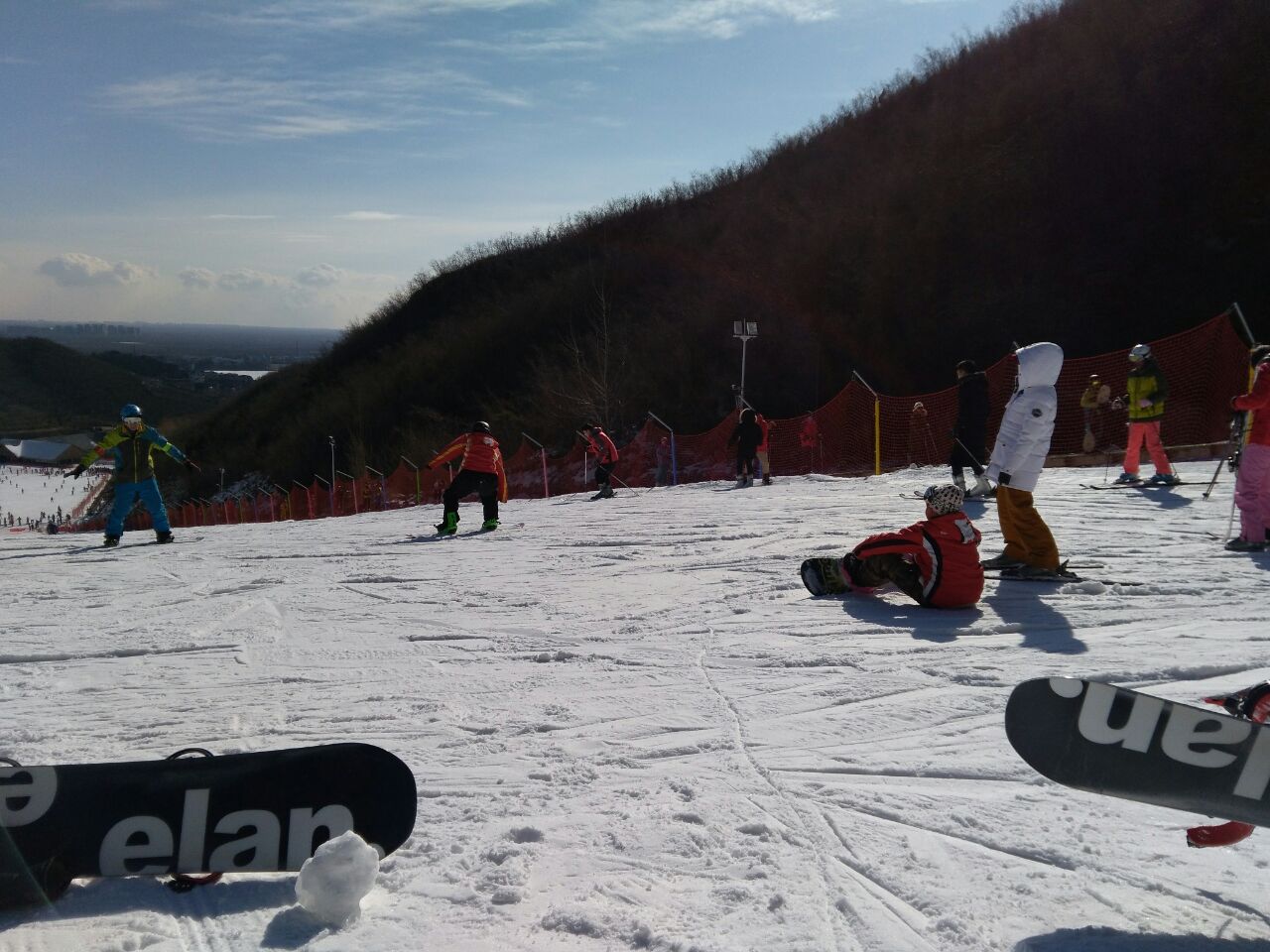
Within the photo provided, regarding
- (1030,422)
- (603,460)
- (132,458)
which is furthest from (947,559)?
(603,460)

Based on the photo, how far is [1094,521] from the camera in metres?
9.66

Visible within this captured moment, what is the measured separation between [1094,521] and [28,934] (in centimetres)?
939

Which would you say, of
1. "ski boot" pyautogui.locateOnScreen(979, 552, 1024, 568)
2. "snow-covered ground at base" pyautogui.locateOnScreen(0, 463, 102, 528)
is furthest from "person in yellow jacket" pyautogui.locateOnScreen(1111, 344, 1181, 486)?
"snow-covered ground at base" pyautogui.locateOnScreen(0, 463, 102, 528)

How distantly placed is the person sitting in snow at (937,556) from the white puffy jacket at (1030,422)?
81 centimetres

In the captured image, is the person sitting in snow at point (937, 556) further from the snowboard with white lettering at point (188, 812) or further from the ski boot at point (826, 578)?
the snowboard with white lettering at point (188, 812)

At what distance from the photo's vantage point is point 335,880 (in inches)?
103

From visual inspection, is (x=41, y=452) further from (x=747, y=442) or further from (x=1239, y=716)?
(x=1239, y=716)

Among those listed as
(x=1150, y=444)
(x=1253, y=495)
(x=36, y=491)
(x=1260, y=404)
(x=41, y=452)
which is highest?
(x=41, y=452)

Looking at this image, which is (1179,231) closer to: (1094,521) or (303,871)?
(1094,521)

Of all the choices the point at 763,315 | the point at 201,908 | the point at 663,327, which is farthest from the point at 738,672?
the point at 663,327

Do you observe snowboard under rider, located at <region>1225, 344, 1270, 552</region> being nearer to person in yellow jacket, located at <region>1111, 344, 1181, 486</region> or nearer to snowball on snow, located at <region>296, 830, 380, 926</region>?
person in yellow jacket, located at <region>1111, 344, 1181, 486</region>

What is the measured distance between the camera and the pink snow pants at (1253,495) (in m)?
7.61

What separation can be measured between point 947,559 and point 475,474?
6702mm

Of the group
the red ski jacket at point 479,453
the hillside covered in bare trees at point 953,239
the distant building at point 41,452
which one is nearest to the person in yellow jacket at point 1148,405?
the red ski jacket at point 479,453
